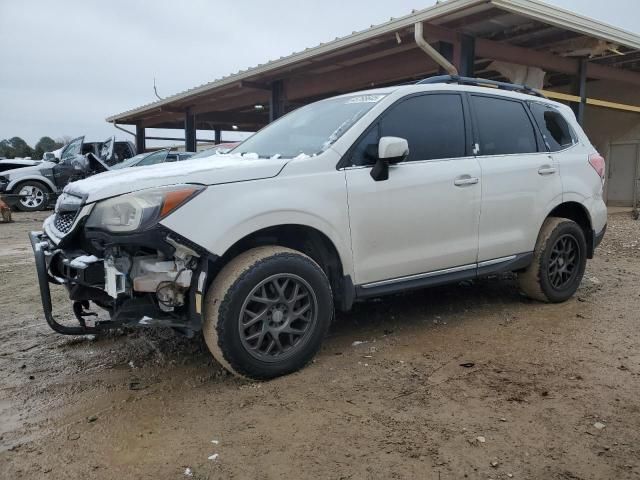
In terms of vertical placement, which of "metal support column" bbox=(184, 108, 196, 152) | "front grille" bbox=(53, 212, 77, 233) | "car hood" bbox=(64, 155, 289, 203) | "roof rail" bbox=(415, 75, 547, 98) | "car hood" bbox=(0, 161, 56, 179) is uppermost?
"metal support column" bbox=(184, 108, 196, 152)

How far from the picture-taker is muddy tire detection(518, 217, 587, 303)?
177 inches

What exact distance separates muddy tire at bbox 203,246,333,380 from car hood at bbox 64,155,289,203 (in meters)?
0.45

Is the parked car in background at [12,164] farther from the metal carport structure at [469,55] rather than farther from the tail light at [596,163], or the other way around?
the tail light at [596,163]

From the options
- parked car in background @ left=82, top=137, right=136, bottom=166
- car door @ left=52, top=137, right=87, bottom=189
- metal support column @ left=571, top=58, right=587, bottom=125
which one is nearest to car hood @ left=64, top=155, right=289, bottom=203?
metal support column @ left=571, top=58, right=587, bottom=125

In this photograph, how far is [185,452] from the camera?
7.86 ft

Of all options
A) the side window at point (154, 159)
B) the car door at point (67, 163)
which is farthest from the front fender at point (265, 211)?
the car door at point (67, 163)

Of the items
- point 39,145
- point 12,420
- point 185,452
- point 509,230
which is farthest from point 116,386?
point 39,145

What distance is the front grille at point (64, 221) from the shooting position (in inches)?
126

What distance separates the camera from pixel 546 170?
445 cm

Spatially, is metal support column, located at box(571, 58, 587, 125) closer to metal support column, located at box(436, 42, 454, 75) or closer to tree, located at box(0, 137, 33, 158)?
metal support column, located at box(436, 42, 454, 75)

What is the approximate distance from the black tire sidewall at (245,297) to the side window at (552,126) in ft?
8.85

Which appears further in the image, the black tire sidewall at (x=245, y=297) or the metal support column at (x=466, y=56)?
the metal support column at (x=466, y=56)

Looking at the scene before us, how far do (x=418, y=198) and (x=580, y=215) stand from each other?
2180mm

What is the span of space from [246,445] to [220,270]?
1.00 m
